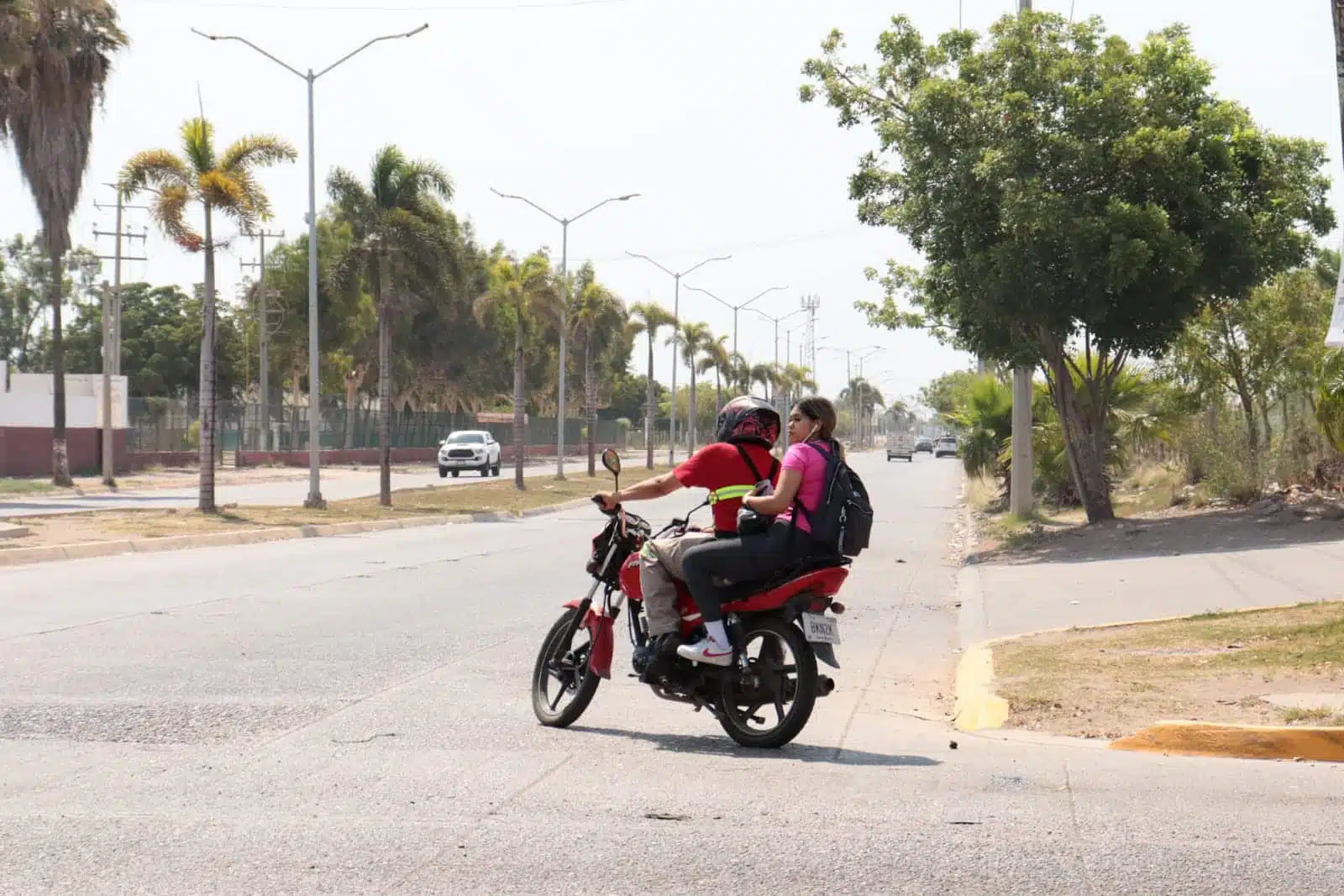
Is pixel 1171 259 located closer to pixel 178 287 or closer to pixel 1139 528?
pixel 1139 528

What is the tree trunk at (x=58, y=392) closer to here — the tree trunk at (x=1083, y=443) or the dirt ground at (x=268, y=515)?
the dirt ground at (x=268, y=515)

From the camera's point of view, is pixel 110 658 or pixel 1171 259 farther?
pixel 1171 259

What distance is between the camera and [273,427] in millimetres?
70500

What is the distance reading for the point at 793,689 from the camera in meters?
8.17

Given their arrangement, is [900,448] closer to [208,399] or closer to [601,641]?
[208,399]

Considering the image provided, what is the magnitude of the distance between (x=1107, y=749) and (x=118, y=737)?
16.0 feet

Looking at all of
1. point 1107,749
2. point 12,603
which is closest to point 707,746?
point 1107,749

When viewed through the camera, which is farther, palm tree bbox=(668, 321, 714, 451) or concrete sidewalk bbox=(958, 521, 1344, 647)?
palm tree bbox=(668, 321, 714, 451)

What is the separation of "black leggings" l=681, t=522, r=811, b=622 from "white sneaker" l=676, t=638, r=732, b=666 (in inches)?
5.0

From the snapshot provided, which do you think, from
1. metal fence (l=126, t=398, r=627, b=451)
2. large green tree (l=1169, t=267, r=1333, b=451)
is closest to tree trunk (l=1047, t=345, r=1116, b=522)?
large green tree (l=1169, t=267, r=1333, b=451)

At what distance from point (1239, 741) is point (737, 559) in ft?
8.49

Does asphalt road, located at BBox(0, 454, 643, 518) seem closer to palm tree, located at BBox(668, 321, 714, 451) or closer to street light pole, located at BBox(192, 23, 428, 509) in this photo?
street light pole, located at BBox(192, 23, 428, 509)

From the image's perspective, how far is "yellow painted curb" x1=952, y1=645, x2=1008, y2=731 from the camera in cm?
938

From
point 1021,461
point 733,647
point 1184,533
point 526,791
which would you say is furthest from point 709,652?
point 1021,461
